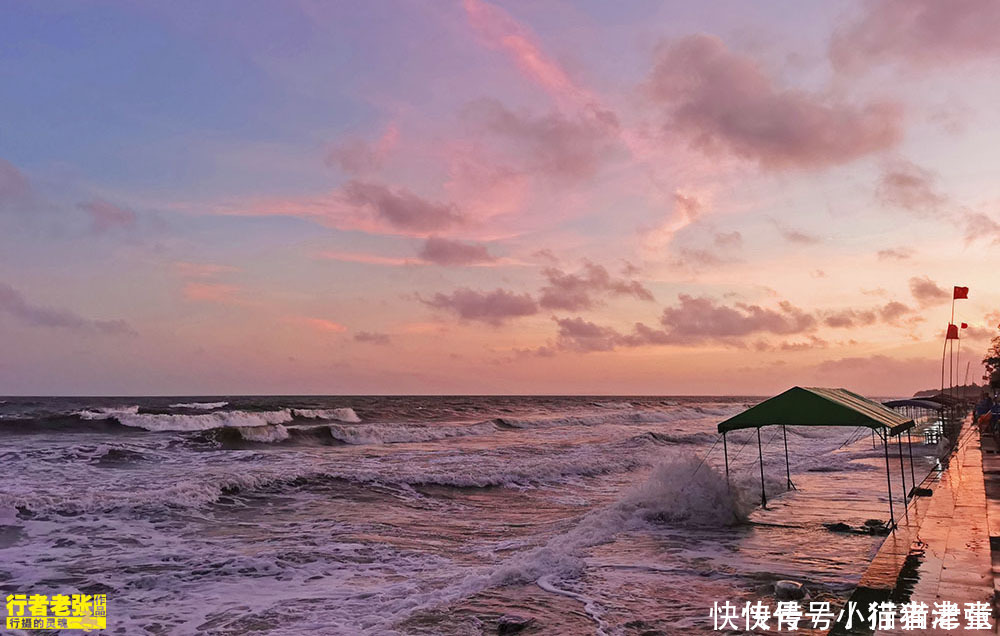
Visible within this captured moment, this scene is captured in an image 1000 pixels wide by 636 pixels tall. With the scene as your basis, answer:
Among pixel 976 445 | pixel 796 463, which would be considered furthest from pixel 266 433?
pixel 976 445

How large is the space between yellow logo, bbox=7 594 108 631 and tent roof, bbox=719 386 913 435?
37.7 ft

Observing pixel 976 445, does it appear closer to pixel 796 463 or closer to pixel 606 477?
pixel 796 463

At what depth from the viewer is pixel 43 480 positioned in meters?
20.9

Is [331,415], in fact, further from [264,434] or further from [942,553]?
[942,553]

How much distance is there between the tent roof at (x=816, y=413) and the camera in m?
12.2

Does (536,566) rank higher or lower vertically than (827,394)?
lower

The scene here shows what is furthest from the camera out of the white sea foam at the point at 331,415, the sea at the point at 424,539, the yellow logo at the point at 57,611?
the white sea foam at the point at 331,415

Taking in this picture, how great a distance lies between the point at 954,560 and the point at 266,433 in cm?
3762

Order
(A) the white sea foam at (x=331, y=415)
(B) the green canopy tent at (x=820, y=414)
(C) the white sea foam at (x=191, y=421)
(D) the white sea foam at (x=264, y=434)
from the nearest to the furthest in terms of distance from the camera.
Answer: (B) the green canopy tent at (x=820, y=414) → (D) the white sea foam at (x=264, y=434) → (C) the white sea foam at (x=191, y=421) → (A) the white sea foam at (x=331, y=415)

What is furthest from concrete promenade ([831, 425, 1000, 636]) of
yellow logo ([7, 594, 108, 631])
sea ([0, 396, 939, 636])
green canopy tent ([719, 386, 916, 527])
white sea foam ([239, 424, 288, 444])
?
white sea foam ([239, 424, 288, 444])

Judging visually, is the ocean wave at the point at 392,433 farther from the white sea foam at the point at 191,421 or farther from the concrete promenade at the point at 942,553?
the concrete promenade at the point at 942,553

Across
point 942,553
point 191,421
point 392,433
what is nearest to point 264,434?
point 392,433

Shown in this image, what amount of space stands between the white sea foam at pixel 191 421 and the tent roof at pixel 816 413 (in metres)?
41.9

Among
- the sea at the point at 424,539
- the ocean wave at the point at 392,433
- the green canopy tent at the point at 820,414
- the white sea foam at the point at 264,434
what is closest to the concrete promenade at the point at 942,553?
the sea at the point at 424,539
